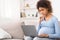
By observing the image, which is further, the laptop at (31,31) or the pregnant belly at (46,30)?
the pregnant belly at (46,30)

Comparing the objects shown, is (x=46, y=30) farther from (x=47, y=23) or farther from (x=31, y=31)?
(x=31, y=31)

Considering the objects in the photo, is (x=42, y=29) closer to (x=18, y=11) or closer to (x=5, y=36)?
(x=5, y=36)

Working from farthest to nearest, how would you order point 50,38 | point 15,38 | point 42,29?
point 15,38, point 42,29, point 50,38

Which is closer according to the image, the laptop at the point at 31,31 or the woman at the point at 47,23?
the laptop at the point at 31,31

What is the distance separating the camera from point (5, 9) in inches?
148

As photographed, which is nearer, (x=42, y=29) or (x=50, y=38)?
(x=50, y=38)

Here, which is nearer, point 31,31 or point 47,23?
point 31,31

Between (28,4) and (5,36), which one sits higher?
(28,4)

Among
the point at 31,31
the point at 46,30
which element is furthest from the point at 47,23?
the point at 31,31

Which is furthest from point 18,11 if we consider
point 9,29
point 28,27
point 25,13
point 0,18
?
point 28,27

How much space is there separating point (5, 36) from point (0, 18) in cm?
166

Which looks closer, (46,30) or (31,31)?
(31,31)

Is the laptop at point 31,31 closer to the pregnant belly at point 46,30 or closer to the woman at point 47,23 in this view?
the woman at point 47,23

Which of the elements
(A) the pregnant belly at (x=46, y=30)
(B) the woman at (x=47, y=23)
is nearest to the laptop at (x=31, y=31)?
(B) the woman at (x=47, y=23)
